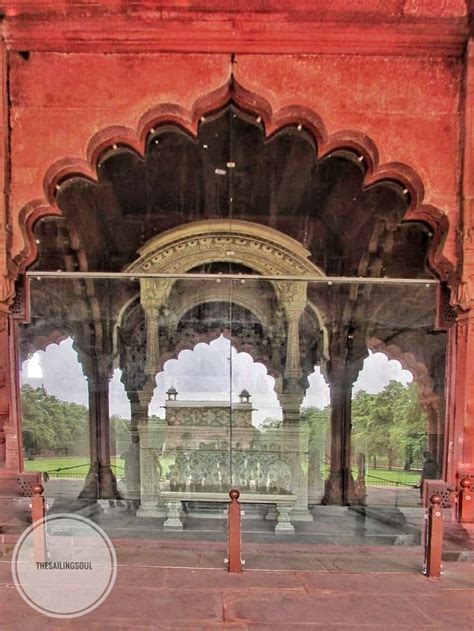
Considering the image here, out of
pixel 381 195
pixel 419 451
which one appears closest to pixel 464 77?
pixel 381 195

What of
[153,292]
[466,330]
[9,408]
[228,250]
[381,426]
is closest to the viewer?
[466,330]

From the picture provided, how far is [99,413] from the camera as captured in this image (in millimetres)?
7828

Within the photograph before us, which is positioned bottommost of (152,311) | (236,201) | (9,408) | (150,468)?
(150,468)

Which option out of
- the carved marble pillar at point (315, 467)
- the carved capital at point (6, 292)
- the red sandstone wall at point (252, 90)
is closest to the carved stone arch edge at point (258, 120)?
the red sandstone wall at point (252, 90)

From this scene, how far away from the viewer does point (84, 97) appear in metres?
4.22

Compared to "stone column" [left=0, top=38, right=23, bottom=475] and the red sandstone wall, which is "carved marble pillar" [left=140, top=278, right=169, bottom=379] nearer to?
"stone column" [left=0, top=38, right=23, bottom=475]

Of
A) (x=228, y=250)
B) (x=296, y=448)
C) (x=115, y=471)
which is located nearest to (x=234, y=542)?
(x=296, y=448)

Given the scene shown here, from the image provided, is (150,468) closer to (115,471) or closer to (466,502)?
(115,471)

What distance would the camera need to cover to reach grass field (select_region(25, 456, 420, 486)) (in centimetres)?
648

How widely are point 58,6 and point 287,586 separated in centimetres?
568

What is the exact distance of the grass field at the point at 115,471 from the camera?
21.3 ft

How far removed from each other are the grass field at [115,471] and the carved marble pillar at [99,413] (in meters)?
0.19

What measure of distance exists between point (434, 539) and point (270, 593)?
146 centimetres

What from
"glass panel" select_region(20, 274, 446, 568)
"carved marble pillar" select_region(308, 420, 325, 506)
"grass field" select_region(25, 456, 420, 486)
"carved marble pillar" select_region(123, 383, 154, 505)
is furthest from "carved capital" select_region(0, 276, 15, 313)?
"carved marble pillar" select_region(308, 420, 325, 506)
